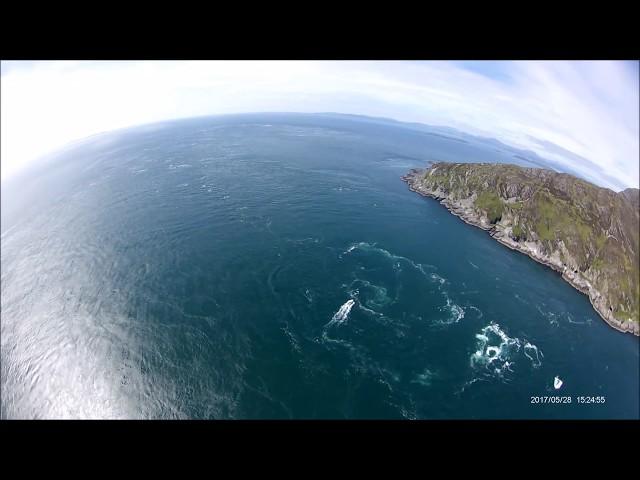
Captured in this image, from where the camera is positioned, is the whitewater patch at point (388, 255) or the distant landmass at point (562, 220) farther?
the whitewater patch at point (388, 255)

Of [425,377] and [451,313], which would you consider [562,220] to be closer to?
[451,313]

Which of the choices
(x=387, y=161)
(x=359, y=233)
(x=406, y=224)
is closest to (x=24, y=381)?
(x=359, y=233)

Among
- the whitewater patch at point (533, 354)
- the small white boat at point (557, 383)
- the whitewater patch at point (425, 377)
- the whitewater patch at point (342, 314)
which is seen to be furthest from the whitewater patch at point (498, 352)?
the whitewater patch at point (342, 314)

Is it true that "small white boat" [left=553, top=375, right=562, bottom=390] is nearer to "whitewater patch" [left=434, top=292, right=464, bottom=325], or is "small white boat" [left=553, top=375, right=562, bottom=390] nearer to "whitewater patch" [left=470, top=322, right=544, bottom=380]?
"whitewater patch" [left=470, top=322, right=544, bottom=380]

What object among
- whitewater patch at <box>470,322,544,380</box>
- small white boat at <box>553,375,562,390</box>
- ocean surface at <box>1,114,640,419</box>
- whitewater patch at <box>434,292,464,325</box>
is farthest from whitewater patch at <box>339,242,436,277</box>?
small white boat at <box>553,375,562,390</box>

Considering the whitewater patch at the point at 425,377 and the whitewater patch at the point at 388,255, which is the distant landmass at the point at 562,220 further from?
the whitewater patch at the point at 388,255

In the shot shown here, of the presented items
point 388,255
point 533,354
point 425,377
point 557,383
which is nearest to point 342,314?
point 425,377

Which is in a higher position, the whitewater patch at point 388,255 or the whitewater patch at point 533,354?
the whitewater patch at point 388,255
